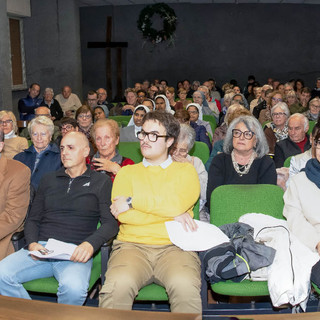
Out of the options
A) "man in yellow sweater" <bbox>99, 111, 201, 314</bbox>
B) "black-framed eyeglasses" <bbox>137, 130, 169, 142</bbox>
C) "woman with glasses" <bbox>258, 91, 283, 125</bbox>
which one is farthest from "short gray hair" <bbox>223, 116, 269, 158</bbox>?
"woman with glasses" <bbox>258, 91, 283, 125</bbox>

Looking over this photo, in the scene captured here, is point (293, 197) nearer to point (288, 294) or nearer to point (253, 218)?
point (253, 218)

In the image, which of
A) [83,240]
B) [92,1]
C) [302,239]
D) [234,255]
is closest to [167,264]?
[234,255]

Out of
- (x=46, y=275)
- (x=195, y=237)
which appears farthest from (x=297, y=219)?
(x=46, y=275)

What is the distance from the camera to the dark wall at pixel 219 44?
13.5m

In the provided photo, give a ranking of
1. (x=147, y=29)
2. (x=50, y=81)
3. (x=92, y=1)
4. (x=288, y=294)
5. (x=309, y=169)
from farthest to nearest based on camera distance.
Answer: (x=147, y=29)
(x=92, y=1)
(x=50, y=81)
(x=309, y=169)
(x=288, y=294)

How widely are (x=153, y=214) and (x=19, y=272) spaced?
0.80m

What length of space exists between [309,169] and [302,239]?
1.32 feet

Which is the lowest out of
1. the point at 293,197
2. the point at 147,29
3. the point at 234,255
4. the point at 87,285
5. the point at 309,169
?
the point at 87,285

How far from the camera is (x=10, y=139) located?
4742mm

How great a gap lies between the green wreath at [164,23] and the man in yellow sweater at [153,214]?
35.8ft

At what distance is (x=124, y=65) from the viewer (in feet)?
45.2

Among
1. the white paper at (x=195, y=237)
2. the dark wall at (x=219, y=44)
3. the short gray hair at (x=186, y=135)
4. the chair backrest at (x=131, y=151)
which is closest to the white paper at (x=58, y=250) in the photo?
the white paper at (x=195, y=237)

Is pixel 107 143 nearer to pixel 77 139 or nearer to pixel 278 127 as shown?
pixel 77 139

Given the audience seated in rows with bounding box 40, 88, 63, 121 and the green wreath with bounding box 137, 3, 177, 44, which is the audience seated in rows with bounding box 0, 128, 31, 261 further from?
the green wreath with bounding box 137, 3, 177, 44
